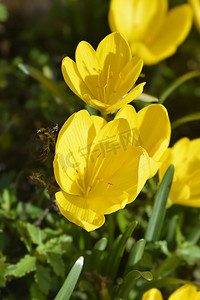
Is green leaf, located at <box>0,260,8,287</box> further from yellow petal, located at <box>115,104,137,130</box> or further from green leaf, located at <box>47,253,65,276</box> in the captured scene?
yellow petal, located at <box>115,104,137,130</box>

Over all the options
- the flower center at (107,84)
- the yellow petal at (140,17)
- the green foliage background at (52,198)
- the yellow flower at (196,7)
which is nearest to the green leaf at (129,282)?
the green foliage background at (52,198)

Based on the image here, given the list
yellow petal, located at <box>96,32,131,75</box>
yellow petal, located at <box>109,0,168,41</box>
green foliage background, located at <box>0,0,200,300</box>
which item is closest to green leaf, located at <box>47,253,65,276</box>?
green foliage background, located at <box>0,0,200,300</box>

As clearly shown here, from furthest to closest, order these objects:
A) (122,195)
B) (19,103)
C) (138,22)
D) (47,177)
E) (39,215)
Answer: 1. (19,103)
2. (138,22)
3. (39,215)
4. (47,177)
5. (122,195)

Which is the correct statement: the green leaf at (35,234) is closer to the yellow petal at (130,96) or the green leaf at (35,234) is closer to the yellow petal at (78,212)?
the yellow petal at (78,212)

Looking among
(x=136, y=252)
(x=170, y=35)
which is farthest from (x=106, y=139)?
(x=170, y=35)

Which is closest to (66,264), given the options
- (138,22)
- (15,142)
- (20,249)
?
(20,249)

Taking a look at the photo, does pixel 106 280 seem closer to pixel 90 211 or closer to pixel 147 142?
pixel 90 211

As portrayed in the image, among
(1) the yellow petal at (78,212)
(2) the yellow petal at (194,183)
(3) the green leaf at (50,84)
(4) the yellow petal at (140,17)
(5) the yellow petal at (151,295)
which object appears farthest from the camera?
(4) the yellow petal at (140,17)
